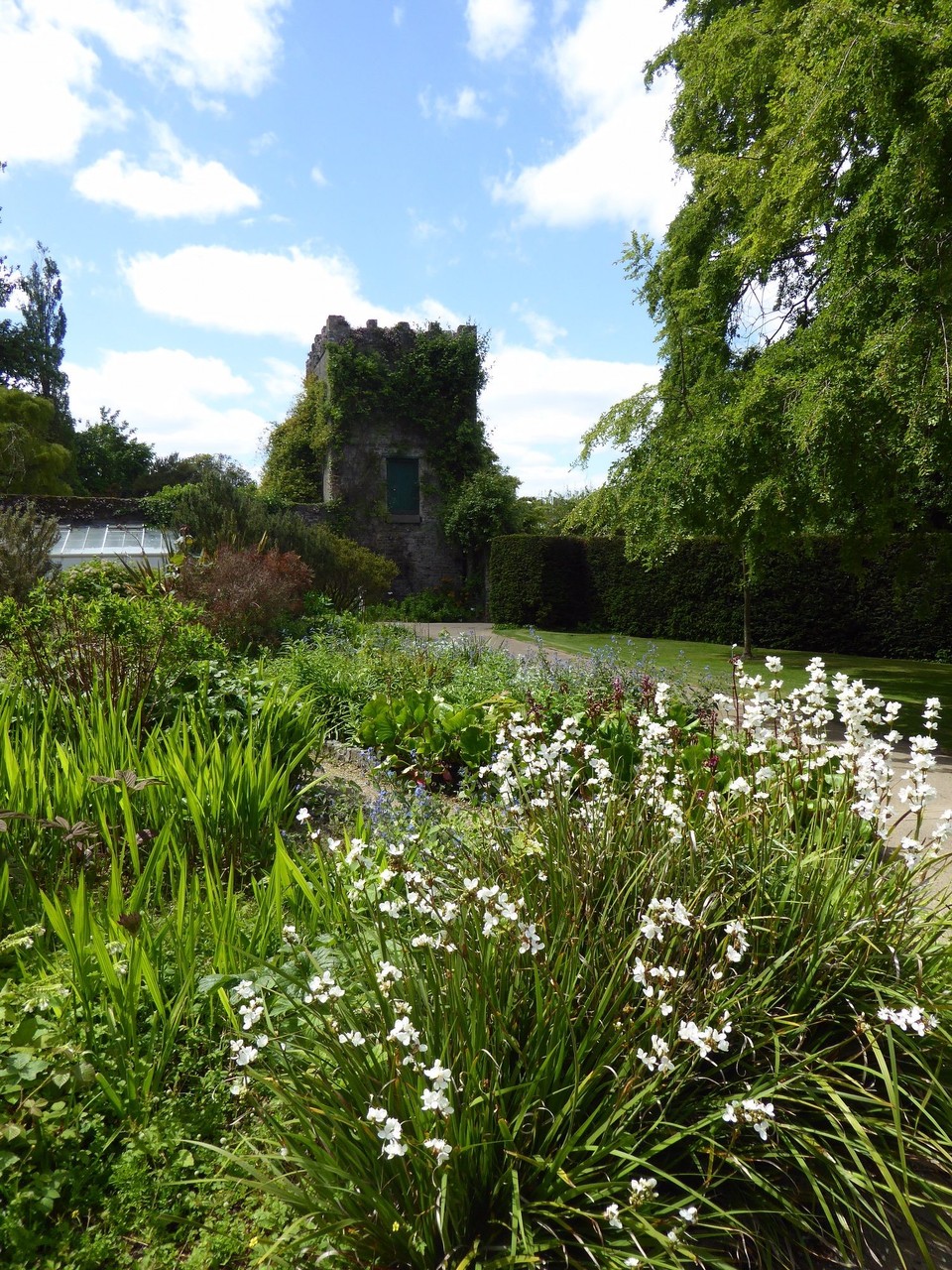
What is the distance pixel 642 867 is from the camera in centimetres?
208

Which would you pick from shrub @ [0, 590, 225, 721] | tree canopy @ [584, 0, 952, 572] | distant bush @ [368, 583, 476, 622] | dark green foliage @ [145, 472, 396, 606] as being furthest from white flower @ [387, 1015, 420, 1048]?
distant bush @ [368, 583, 476, 622]

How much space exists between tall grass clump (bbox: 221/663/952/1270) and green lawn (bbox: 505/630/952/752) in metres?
4.36

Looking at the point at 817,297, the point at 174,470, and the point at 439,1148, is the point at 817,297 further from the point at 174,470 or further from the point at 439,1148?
the point at 174,470

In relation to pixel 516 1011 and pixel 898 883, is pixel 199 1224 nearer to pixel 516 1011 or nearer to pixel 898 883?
pixel 516 1011

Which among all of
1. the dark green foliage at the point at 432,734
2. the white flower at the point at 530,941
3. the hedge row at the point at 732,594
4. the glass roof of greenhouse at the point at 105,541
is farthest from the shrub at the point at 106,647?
the glass roof of greenhouse at the point at 105,541

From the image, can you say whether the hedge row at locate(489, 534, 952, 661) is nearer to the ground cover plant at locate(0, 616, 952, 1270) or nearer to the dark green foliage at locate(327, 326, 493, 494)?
the dark green foliage at locate(327, 326, 493, 494)

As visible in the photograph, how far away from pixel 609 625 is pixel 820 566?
4737mm

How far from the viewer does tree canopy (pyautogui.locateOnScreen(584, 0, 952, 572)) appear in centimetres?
596

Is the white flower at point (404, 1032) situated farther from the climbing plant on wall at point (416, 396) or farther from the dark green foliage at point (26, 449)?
the dark green foliage at point (26, 449)

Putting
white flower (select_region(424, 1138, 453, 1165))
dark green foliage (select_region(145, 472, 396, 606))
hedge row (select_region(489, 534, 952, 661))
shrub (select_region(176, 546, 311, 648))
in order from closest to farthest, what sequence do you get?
white flower (select_region(424, 1138, 453, 1165)) → shrub (select_region(176, 546, 311, 648)) → hedge row (select_region(489, 534, 952, 661)) → dark green foliage (select_region(145, 472, 396, 606))

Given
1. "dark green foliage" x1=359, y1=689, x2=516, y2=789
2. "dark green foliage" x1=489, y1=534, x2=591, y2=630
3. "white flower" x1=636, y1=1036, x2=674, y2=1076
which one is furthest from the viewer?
"dark green foliage" x1=489, y1=534, x2=591, y2=630

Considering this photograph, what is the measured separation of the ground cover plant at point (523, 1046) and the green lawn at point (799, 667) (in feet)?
14.3

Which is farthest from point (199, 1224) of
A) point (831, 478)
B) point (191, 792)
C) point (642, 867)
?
point (831, 478)

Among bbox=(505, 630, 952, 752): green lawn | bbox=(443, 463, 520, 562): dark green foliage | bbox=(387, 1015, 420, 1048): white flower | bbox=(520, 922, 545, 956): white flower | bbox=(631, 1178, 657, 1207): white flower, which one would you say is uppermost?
bbox=(443, 463, 520, 562): dark green foliage
